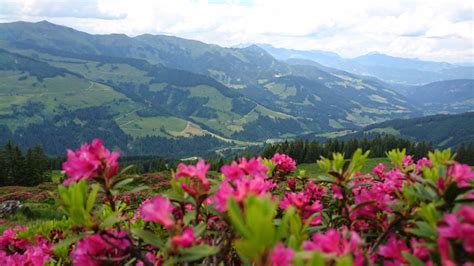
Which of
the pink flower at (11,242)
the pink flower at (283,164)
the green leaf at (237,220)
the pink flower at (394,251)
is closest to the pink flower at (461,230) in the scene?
the pink flower at (394,251)

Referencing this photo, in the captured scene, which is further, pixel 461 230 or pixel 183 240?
pixel 183 240

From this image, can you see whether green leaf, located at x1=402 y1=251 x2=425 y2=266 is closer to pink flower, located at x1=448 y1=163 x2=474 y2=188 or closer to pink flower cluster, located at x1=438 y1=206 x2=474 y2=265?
pink flower cluster, located at x1=438 y1=206 x2=474 y2=265

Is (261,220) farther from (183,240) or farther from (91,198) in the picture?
(91,198)

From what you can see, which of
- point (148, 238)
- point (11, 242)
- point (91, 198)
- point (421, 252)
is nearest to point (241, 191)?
point (148, 238)

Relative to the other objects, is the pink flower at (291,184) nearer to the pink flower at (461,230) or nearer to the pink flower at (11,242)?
the pink flower at (461,230)

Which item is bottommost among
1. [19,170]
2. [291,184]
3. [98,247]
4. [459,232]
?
[19,170]

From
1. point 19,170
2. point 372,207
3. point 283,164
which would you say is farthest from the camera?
point 19,170

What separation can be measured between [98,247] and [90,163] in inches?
20.5

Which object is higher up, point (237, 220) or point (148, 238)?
point (237, 220)

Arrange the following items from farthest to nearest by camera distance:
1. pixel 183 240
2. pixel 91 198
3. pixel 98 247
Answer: pixel 98 247 → pixel 91 198 → pixel 183 240

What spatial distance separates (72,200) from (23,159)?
59192 millimetres

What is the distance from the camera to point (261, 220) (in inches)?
54.9

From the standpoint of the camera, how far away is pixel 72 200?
2199mm

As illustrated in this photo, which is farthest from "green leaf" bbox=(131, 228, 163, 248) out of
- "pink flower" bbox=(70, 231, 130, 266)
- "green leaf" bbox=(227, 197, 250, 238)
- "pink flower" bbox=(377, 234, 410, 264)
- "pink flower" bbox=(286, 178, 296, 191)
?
"pink flower" bbox=(286, 178, 296, 191)
